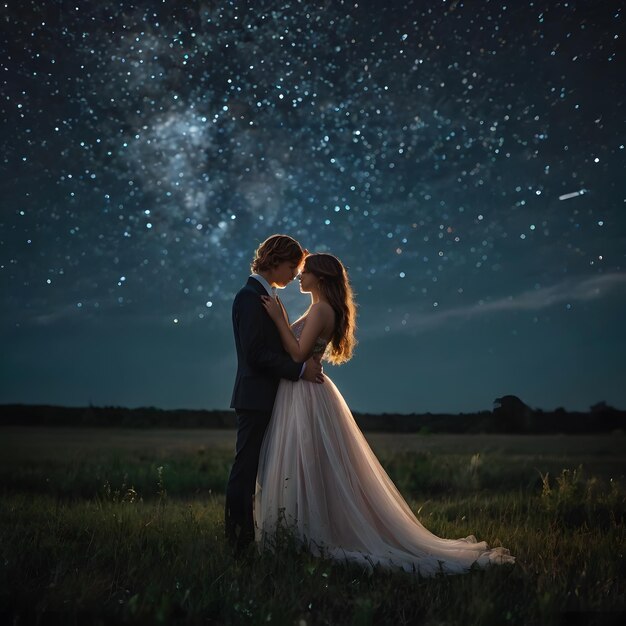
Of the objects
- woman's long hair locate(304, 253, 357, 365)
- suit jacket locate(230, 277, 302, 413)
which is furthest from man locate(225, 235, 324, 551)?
woman's long hair locate(304, 253, 357, 365)

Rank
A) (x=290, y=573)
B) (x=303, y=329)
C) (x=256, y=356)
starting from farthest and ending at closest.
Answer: (x=303, y=329), (x=256, y=356), (x=290, y=573)

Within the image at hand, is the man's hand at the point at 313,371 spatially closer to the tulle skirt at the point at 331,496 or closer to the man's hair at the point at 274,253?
the tulle skirt at the point at 331,496

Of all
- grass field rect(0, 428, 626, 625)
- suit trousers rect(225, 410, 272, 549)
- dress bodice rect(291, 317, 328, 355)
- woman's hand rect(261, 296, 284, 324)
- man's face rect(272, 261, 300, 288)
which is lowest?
grass field rect(0, 428, 626, 625)

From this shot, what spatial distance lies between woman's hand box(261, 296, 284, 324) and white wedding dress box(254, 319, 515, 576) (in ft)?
1.06

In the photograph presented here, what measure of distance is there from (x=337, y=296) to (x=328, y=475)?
1.59 m

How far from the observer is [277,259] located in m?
5.70

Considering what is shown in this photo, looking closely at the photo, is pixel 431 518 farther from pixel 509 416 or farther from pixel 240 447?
pixel 509 416

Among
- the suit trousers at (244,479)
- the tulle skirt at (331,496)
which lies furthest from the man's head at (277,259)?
the suit trousers at (244,479)

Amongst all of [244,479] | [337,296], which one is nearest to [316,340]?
[337,296]

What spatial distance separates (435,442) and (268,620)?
13393 mm

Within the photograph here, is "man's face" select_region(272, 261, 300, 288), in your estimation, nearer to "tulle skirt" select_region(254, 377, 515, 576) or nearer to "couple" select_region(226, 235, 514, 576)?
"couple" select_region(226, 235, 514, 576)

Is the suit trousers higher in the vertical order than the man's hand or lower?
lower

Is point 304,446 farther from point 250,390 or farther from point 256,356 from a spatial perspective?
point 256,356

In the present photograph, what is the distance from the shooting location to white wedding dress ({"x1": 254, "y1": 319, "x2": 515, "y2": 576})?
5262 millimetres
